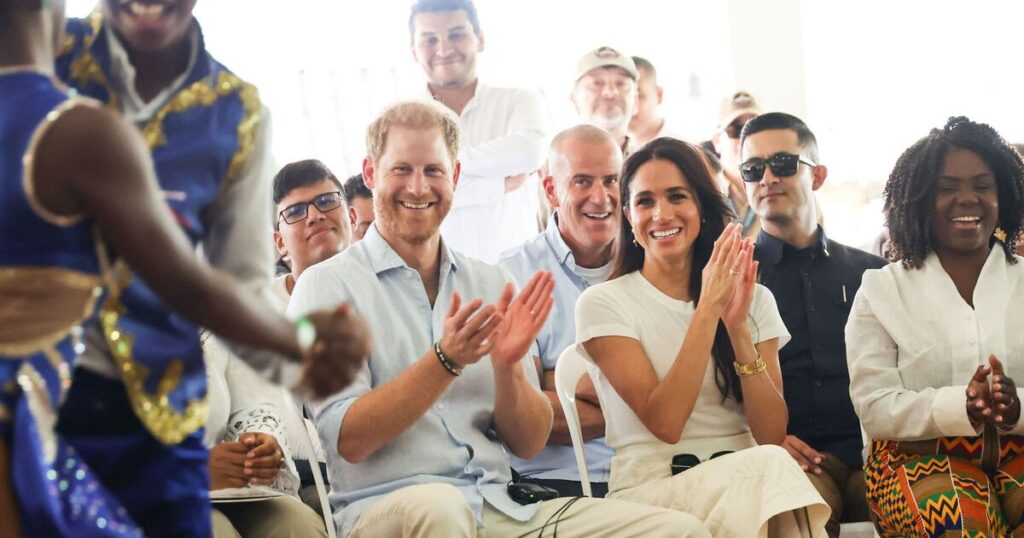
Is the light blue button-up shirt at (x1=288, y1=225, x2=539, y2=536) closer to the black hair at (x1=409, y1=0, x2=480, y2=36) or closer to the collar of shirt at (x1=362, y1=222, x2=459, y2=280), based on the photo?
the collar of shirt at (x1=362, y1=222, x2=459, y2=280)

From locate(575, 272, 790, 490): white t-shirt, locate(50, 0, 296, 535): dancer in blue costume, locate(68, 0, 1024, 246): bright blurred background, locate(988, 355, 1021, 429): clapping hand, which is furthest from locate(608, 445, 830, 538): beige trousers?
locate(68, 0, 1024, 246): bright blurred background

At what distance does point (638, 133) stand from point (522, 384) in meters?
2.84

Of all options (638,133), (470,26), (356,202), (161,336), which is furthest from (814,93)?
(161,336)

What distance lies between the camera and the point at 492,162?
502 cm

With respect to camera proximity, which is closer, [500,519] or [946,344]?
[500,519]

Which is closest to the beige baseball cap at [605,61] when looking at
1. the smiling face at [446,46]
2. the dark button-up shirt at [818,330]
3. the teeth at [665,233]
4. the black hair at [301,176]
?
the smiling face at [446,46]

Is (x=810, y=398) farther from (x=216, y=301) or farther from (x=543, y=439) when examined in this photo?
(x=216, y=301)

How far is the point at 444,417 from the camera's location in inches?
121

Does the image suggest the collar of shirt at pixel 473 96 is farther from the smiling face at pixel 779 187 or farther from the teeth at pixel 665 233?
the teeth at pixel 665 233

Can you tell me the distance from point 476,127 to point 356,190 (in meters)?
0.65

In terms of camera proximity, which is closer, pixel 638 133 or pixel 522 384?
pixel 522 384

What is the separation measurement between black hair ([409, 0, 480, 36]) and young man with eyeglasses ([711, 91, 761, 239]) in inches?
45.9

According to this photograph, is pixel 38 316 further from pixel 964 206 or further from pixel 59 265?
pixel 964 206

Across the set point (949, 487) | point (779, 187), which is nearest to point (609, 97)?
point (779, 187)
